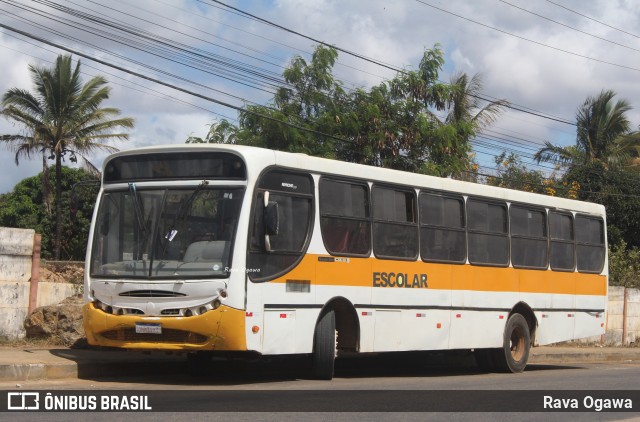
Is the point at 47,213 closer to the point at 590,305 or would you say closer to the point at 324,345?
the point at 590,305

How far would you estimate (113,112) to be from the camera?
42.5 meters

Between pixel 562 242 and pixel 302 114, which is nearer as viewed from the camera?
pixel 562 242

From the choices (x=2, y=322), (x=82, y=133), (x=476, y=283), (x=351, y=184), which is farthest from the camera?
(x=82, y=133)

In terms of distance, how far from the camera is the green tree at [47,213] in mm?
45719

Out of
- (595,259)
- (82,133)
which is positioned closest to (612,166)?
(82,133)

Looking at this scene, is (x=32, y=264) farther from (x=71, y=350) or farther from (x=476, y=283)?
(x=476, y=283)

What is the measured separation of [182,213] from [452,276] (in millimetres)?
5310

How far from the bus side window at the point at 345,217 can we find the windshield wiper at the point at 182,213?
185 cm

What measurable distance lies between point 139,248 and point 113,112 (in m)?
31.0

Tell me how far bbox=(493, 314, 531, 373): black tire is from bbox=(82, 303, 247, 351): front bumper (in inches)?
262

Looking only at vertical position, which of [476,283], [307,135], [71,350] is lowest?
[71,350]

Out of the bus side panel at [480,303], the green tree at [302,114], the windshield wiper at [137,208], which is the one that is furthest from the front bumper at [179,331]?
the green tree at [302,114]

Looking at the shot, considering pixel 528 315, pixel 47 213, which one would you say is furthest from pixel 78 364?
pixel 47 213

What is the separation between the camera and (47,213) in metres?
46.2
